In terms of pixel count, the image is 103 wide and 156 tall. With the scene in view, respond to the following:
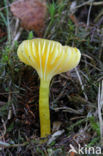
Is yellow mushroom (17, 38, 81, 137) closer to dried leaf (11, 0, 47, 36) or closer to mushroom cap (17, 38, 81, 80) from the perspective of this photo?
mushroom cap (17, 38, 81, 80)

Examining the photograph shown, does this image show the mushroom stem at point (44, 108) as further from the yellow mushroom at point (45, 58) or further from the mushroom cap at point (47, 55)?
the mushroom cap at point (47, 55)

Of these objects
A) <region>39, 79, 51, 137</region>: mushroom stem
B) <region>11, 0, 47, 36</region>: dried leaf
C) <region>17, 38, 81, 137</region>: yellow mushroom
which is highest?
<region>11, 0, 47, 36</region>: dried leaf

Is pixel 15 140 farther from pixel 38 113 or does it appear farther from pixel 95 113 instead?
pixel 95 113

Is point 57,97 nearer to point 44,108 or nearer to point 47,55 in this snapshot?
point 44,108

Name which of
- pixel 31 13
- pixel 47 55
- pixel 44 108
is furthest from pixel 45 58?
pixel 31 13

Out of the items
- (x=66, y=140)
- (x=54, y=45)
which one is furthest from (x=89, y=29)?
(x=66, y=140)

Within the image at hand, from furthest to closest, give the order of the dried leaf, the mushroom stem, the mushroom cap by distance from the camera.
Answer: the dried leaf < the mushroom stem < the mushroom cap

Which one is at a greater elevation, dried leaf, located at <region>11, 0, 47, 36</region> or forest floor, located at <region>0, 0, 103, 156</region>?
dried leaf, located at <region>11, 0, 47, 36</region>

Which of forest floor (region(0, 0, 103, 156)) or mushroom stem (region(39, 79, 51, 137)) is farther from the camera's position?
mushroom stem (region(39, 79, 51, 137))

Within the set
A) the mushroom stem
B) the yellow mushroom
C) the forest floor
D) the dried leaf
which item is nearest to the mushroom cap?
the yellow mushroom
